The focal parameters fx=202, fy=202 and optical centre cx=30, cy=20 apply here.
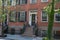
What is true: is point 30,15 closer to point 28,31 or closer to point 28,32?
point 28,31

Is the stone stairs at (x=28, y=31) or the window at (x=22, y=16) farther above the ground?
the window at (x=22, y=16)

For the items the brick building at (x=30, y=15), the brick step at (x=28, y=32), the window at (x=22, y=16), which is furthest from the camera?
the window at (x=22, y=16)

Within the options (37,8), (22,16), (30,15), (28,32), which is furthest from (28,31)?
(37,8)

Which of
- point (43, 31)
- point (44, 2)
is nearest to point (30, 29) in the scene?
point (43, 31)

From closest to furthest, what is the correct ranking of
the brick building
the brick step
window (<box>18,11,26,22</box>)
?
the brick step, the brick building, window (<box>18,11,26,22</box>)

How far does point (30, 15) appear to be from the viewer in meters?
33.9

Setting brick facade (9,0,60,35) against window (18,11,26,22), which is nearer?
brick facade (9,0,60,35)

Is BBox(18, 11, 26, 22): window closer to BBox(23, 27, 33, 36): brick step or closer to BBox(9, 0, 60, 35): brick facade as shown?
BBox(9, 0, 60, 35): brick facade

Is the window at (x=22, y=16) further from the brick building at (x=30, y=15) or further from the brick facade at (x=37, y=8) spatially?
the brick facade at (x=37, y=8)

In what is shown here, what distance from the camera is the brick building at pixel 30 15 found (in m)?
31.7

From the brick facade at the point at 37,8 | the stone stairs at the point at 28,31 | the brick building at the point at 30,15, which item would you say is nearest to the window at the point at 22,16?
the brick building at the point at 30,15

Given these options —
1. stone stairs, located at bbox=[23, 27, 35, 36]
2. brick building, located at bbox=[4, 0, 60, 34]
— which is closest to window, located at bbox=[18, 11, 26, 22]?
brick building, located at bbox=[4, 0, 60, 34]

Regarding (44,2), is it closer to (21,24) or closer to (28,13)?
(28,13)

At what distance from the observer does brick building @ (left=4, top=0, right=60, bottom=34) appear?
31.7 metres
